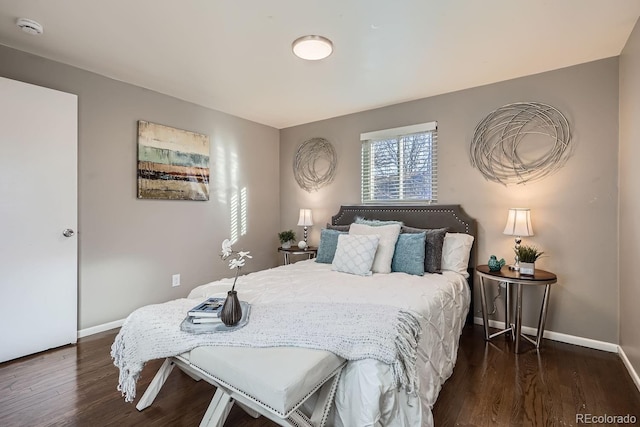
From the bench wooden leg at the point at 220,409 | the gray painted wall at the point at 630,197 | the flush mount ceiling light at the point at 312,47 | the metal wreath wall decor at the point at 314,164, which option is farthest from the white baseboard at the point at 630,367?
the metal wreath wall decor at the point at 314,164

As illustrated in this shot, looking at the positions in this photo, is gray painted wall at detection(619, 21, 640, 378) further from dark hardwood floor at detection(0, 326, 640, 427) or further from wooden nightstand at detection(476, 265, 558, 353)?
wooden nightstand at detection(476, 265, 558, 353)

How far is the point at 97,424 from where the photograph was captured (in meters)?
1.65

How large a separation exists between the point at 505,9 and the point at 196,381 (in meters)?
3.13

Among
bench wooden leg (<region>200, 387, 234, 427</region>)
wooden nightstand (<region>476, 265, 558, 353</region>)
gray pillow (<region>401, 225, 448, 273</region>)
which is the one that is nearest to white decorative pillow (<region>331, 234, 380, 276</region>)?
gray pillow (<region>401, 225, 448, 273</region>)

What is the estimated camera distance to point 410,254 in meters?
2.78

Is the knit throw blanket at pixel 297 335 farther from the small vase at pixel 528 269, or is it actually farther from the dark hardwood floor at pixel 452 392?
the small vase at pixel 528 269

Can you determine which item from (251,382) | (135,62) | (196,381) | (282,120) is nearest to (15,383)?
(196,381)

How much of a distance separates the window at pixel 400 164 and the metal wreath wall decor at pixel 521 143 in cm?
47

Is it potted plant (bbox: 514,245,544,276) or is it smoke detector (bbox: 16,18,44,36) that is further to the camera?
potted plant (bbox: 514,245,544,276)

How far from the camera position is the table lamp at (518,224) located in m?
2.65

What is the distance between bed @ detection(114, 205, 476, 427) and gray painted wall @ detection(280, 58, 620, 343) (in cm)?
33

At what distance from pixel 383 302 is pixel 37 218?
2.76 m

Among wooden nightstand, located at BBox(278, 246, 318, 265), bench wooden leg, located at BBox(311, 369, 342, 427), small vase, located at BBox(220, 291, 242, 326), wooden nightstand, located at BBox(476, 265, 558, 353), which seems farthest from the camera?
wooden nightstand, located at BBox(278, 246, 318, 265)

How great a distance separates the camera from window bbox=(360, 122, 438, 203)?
11.2 feet
